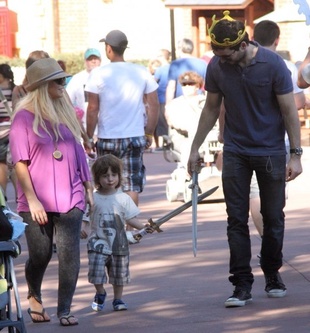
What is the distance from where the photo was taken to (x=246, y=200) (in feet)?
27.4

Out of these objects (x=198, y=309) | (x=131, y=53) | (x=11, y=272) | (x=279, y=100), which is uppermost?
(x=279, y=100)

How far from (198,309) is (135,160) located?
11.1ft

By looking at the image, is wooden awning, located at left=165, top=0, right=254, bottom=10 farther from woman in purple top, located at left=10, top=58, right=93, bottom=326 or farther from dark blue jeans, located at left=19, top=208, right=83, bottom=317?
dark blue jeans, located at left=19, top=208, right=83, bottom=317

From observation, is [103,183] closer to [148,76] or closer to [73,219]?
[73,219]

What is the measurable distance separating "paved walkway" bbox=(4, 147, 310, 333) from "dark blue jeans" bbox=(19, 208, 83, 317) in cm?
26

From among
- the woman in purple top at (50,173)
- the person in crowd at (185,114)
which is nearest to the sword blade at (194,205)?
the woman in purple top at (50,173)

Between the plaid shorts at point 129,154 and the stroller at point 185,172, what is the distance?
8.86ft

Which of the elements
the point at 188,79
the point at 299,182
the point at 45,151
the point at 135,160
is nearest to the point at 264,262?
the point at 45,151

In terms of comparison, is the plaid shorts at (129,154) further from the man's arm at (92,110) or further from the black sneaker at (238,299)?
the black sneaker at (238,299)

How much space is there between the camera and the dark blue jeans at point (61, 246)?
780 cm

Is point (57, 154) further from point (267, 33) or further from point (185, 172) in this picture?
point (185, 172)

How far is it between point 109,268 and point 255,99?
1551 mm

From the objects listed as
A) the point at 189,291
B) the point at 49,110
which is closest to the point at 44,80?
the point at 49,110

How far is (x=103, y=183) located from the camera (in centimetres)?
850
